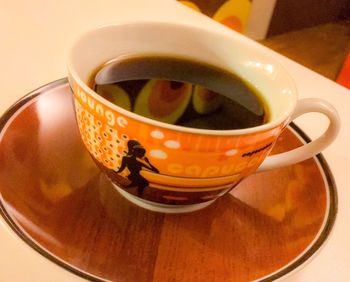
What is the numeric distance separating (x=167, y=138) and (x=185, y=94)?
17cm

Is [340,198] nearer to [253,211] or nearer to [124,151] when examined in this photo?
[253,211]

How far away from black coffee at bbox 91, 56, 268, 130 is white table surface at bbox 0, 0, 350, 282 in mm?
66

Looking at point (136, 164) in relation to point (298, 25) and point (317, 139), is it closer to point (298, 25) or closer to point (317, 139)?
point (317, 139)

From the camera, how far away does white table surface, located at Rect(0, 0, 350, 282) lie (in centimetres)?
32

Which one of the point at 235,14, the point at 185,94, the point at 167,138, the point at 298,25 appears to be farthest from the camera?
the point at 298,25

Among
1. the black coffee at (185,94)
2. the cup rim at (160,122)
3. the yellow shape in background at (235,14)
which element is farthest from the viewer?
the yellow shape in background at (235,14)

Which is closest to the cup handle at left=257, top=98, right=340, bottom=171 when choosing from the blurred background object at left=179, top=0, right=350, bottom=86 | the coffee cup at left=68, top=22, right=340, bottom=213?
the coffee cup at left=68, top=22, right=340, bottom=213

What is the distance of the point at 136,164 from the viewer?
32cm

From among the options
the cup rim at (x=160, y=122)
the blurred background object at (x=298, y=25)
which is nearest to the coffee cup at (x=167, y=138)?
the cup rim at (x=160, y=122)

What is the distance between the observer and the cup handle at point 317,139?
0.36 metres

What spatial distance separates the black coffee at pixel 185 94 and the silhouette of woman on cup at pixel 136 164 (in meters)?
0.08

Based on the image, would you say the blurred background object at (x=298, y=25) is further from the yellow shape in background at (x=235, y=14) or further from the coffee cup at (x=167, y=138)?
the coffee cup at (x=167, y=138)

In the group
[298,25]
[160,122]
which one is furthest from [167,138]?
[298,25]

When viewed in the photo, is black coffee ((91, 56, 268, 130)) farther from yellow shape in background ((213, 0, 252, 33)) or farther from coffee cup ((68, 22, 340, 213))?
yellow shape in background ((213, 0, 252, 33))
